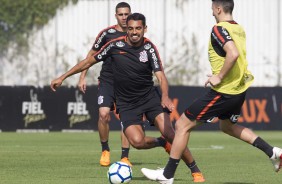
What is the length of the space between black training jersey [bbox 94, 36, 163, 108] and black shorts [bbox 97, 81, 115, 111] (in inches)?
71.7

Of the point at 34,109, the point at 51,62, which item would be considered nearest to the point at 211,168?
the point at 34,109

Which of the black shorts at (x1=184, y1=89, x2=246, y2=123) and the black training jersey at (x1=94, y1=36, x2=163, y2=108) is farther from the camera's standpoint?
the black training jersey at (x1=94, y1=36, x2=163, y2=108)

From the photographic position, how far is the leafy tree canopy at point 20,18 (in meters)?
30.0

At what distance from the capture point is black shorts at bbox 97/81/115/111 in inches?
552

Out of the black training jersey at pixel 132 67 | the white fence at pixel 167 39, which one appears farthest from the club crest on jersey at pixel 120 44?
the white fence at pixel 167 39

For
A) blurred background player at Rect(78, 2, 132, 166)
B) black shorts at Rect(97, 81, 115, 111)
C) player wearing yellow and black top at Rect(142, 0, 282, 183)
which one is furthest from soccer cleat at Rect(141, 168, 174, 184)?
black shorts at Rect(97, 81, 115, 111)

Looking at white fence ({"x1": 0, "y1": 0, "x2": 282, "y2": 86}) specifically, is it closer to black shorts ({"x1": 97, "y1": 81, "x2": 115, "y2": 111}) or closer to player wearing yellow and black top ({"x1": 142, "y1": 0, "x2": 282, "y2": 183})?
black shorts ({"x1": 97, "y1": 81, "x2": 115, "y2": 111})

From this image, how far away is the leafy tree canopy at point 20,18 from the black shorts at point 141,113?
18.3 metres

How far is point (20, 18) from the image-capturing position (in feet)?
99.5

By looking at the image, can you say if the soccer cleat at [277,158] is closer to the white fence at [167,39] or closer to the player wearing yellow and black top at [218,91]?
the player wearing yellow and black top at [218,91]

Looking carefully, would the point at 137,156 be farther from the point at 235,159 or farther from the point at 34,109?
the point at 34,109

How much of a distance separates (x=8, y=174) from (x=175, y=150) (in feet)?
8.87

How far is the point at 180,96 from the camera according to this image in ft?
83.6

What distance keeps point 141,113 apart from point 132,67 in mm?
596
